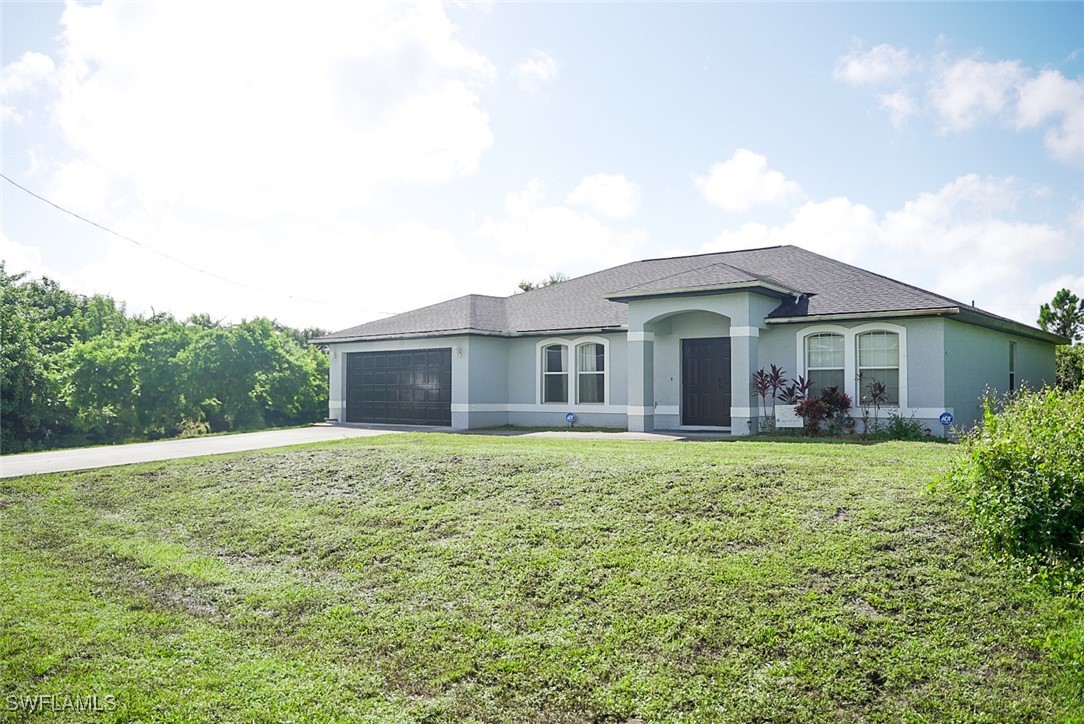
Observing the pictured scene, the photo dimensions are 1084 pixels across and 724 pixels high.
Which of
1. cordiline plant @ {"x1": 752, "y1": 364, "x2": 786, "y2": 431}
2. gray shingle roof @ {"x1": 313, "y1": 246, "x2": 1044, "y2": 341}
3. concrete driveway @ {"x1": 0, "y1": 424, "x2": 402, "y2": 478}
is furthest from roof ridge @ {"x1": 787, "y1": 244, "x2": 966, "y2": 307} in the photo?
concrete driveway @ {"x1": 0, "y1": 424, "x2": 402, "y2": 478}

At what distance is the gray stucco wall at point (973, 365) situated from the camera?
1534cm

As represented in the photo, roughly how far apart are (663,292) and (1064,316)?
2206 cm

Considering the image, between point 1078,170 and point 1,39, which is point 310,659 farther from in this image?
point 1078,170

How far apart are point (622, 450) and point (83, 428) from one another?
20.2 meters

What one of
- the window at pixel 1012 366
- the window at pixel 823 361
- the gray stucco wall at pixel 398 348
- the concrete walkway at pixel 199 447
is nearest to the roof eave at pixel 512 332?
the gray stucco wall at pixel 398 348

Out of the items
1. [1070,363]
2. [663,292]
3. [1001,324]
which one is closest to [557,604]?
[663,292]

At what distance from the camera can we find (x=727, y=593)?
6.00 metres

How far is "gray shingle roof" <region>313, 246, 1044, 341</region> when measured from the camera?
16172 mm

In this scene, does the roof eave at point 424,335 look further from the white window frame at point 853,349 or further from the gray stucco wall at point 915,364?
the gray stucco wall at point 915,364

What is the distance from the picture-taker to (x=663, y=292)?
1700 cm

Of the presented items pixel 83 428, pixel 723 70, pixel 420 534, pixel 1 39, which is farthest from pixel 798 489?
pixel 83 428

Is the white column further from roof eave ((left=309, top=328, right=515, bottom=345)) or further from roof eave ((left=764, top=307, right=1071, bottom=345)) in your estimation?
roof eave ((left=309, top=328, right=515, bottom=345))

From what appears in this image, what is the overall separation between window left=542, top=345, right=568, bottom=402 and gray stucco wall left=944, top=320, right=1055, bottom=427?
9115mm

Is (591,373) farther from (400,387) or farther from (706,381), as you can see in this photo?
(400,387)
